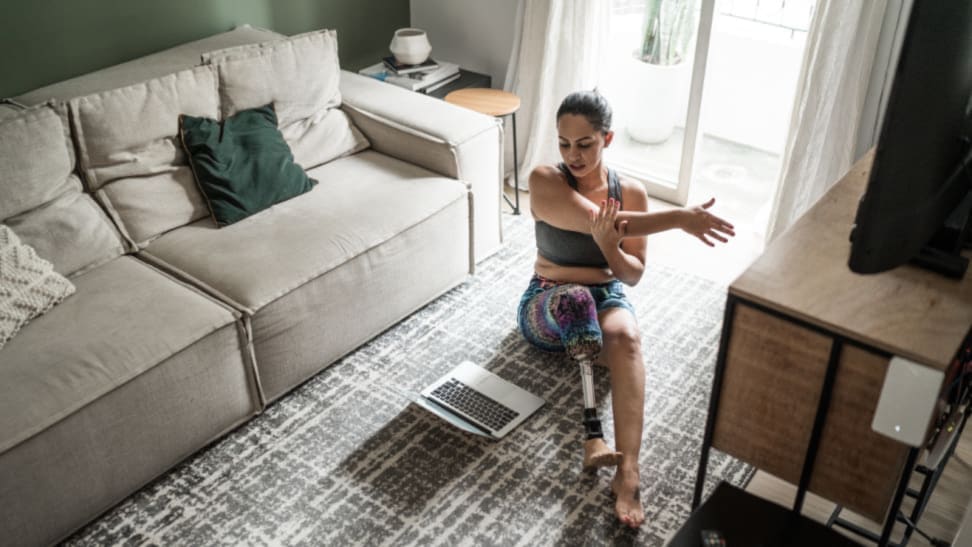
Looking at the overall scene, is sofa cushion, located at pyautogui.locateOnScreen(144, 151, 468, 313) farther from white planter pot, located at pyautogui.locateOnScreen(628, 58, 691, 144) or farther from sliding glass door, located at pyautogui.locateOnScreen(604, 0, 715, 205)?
white planter pot, located at pyautogui.locateOnScreen(628, 58, 691, 144)

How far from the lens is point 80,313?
7.63ft

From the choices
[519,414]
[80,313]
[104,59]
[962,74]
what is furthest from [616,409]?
[104,59]

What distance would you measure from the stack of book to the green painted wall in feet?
0.83

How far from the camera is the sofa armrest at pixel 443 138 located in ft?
10.0

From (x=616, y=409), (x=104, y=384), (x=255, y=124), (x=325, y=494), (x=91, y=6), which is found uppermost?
(x=91, y=6)

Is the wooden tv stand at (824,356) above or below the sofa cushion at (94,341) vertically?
above

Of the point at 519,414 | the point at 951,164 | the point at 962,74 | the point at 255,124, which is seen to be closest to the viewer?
the point at 962,74

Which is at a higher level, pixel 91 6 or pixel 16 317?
pixel 91 6

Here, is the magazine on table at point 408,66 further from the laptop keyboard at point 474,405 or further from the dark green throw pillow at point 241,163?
the laptop keyboard at point 474,405

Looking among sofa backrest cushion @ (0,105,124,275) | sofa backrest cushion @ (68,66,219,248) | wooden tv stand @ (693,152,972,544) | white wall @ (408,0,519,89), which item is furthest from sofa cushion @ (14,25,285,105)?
wooden tv stand @ (693,152,972,544)

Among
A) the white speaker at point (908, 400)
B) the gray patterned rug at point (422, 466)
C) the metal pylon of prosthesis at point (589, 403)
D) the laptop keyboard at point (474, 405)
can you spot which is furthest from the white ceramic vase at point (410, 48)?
the white speaker at point (908, 400)

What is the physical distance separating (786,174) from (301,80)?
1831mm

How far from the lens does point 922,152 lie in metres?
1.45

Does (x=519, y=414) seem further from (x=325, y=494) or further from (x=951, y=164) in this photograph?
(x=951, y=164)
